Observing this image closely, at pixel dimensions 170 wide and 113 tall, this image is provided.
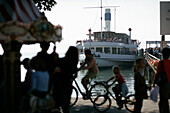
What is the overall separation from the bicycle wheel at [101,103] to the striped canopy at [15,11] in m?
3.62

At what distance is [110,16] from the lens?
203ft

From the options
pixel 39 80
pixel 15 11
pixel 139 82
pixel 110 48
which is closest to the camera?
pixel 39 80

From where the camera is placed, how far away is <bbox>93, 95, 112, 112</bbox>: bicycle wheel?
824 cm

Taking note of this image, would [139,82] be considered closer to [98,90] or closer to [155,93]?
[155,93]

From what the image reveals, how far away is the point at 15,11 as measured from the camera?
17.5 ft

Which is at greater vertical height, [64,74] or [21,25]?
[21,25]

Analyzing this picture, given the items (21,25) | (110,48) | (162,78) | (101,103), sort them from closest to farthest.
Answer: (21,25), (162,78), (101,103), (110,48)

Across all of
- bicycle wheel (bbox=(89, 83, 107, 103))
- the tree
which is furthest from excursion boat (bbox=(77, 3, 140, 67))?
bicycle wheel (bbox=(89, 83, 107, 103))

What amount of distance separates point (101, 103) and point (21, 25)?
14.7 ft

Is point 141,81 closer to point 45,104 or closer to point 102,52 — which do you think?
point 45,104

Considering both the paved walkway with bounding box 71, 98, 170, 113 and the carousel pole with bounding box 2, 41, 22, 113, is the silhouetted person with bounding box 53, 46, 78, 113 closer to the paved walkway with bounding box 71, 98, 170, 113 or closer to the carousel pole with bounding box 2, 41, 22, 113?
the carousel pole with bounding box 2, 41, 22, 113

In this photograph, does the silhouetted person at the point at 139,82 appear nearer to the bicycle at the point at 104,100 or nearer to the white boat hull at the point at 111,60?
the bicycle at the point at 104,100

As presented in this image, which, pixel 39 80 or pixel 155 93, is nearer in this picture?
pixel 39 80

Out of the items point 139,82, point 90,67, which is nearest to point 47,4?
point 90,67
